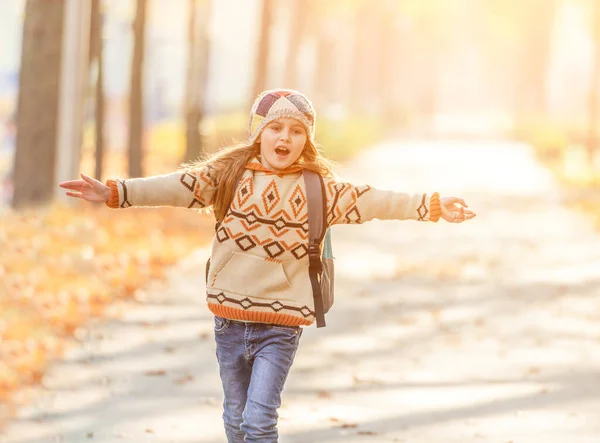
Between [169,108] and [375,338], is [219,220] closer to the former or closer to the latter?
[375,338]

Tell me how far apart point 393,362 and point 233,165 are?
364 centimetres

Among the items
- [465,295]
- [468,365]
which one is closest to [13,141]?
[465,295]

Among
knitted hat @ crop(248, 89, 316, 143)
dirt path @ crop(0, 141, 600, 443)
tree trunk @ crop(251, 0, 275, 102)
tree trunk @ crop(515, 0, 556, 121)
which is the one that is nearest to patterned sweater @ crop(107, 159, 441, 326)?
knitted hat @ crop(248, 89, 316, 143)

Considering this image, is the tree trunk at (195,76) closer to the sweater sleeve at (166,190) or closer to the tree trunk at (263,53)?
the tree trunk at (263,53)

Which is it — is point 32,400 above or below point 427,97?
below

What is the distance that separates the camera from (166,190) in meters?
4.63

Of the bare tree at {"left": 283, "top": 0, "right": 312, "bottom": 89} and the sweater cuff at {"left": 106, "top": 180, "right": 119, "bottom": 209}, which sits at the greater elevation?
the bare tree at {"left": 283, "top": 0, "right": 312, "bottom": 89}

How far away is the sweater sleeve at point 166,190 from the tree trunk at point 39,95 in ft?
32.6

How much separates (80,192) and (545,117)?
5847cm

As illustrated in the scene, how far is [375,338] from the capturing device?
29.2 ft

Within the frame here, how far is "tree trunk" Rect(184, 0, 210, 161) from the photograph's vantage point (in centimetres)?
1933

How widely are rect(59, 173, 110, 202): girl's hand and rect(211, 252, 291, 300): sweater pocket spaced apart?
57cm

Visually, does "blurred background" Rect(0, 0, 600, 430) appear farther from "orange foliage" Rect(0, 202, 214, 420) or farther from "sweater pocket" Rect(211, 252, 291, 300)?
"sweater pocket" Rect(211, 252, 291, 300)

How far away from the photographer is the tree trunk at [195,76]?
1933 cm
